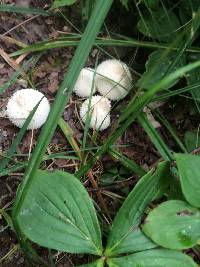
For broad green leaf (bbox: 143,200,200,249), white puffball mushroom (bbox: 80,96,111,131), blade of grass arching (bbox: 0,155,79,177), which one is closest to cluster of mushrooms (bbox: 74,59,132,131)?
white puffball mushroom (bbox: 80,96,111,131)

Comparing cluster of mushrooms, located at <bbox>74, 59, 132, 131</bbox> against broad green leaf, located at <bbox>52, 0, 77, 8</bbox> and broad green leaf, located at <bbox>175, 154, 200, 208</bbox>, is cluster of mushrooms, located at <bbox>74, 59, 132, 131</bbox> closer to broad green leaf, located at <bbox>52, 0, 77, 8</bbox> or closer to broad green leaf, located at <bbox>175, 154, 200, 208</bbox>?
broad green leaf, located at <bbox>52, 0, 77, 8</bbox>

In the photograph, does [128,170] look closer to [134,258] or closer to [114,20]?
[134,258]

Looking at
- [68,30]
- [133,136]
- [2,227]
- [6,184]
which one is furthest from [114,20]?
[2,227]

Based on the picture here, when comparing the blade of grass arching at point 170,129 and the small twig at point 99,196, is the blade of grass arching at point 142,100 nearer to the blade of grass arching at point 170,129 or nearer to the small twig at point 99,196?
the small twig at point 99,196

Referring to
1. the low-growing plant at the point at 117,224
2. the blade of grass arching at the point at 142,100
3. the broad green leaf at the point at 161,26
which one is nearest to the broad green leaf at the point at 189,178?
the low-growing plant at the point at 117,224

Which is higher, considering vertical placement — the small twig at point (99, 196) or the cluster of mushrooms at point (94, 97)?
the cluster of mushrooms at point (94, 97)

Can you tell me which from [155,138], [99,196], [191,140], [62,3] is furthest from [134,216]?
[62,3]
